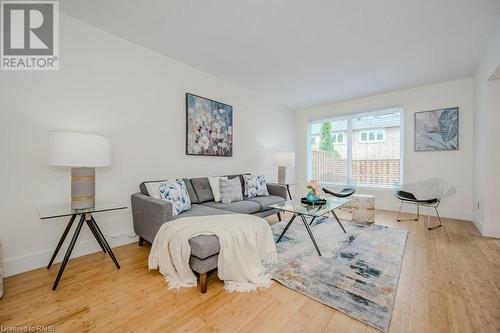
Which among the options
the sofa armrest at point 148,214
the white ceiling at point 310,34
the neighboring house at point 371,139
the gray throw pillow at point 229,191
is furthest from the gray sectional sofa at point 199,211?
the neighboring house at point 371,139

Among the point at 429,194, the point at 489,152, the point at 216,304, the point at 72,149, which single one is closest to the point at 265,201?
the point at 216,304

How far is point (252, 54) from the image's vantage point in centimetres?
297

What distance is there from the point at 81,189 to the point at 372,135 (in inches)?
211

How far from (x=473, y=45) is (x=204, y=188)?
4.18 meters

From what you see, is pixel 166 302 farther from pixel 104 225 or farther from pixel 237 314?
pixel 104 225

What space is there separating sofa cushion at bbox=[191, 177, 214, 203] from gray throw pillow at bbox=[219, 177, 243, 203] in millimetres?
199

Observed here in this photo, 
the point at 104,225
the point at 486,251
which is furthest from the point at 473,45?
the point at 104,225

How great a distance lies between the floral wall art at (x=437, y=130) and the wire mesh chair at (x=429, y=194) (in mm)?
718

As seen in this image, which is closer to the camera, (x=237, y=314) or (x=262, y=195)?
(x=237, y=314)

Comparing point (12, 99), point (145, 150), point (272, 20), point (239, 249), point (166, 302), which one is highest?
point (272, 20)

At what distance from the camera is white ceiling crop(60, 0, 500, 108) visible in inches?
81.8

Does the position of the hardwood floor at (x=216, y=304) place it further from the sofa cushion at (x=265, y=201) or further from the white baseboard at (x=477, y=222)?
the sofa cushion at (x=265, y=201)

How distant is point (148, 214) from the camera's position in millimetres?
2311

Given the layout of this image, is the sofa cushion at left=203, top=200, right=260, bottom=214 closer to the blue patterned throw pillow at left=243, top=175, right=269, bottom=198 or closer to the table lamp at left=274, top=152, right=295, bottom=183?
the blue patterned throw pillow at left=243, top=175, right=269, bottom=198
